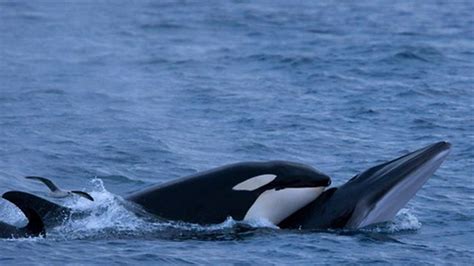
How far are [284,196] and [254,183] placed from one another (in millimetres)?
452

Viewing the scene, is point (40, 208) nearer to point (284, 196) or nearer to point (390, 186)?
point (284, 196)

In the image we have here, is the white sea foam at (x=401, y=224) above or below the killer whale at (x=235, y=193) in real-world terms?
below

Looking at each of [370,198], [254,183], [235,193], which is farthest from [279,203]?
[370,198]

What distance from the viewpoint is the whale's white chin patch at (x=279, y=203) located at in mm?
16203

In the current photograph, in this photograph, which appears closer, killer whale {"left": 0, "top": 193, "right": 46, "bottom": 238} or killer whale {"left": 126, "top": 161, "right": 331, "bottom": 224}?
killer whale {"left": 0, "top": 193, "right": 46, "bottom": 238}

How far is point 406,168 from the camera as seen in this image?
16.4 metres

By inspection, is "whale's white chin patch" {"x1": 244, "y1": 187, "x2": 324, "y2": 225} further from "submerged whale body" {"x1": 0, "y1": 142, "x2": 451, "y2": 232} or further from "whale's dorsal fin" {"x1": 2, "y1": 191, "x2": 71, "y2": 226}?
"whale's dorsal fin" {"x1": 2, "y1": 191, "x2": 71, "y2": 226}

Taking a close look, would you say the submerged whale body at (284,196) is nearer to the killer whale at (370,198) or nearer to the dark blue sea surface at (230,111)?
the killer whale at (370,198)

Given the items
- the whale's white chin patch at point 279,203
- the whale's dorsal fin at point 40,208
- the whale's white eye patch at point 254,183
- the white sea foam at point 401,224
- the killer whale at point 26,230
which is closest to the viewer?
the whale's dorsal fin at point 40,208

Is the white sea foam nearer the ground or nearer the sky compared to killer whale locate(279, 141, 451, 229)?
nearer the ground

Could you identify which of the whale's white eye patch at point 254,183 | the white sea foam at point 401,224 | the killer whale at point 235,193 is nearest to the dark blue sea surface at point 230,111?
the white sea foam at point 401,224

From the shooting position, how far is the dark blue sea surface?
1585cm

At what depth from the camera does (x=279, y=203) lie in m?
16.3

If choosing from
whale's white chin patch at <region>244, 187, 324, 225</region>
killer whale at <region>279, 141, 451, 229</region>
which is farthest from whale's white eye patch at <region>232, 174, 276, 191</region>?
killer whale at <region>279, 141, 451, 229</region>
